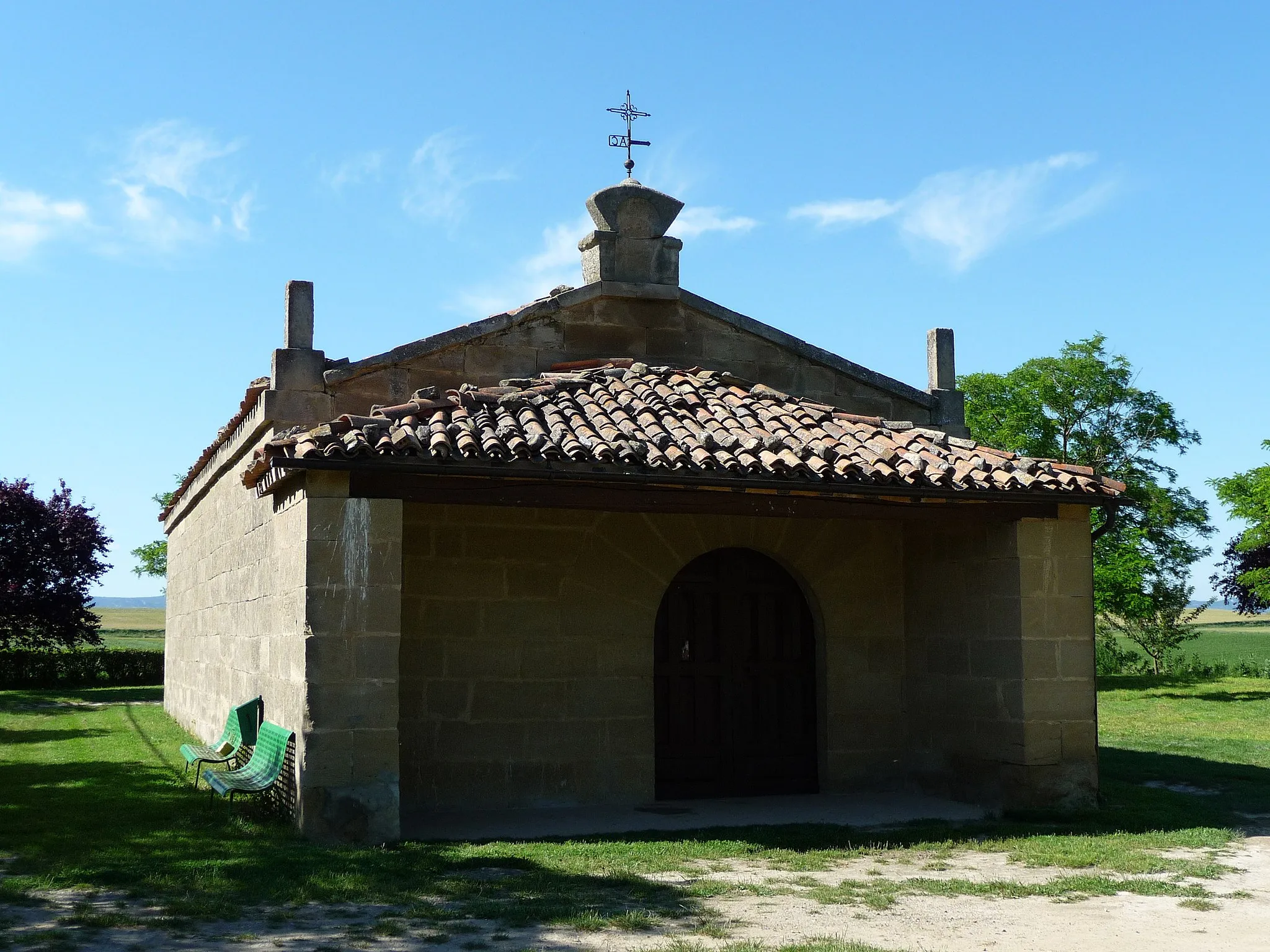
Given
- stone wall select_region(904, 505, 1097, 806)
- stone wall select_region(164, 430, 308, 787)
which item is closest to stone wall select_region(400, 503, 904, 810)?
stone wall select_region(164, 430, 308, 787)

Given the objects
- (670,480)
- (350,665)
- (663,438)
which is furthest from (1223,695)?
(350,665)

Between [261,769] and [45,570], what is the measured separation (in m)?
23.2

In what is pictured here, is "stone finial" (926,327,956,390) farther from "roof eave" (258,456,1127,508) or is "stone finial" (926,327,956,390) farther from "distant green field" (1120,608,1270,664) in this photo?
"distant green field" (1120,608,1270,664)

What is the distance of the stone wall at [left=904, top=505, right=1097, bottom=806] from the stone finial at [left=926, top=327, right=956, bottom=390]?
92.3 inches

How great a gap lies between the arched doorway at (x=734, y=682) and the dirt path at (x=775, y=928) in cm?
387

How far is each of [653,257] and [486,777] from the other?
5.10 metres

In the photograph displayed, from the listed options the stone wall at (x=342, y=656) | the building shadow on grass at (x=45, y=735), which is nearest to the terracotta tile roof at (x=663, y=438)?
the stone wall at (x=342, y=656)

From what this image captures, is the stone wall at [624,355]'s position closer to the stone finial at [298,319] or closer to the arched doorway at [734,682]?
the stone finial at [298,319]

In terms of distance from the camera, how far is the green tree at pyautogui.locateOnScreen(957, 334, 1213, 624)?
89.4 feet

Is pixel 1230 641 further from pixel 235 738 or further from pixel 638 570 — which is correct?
pixel 235 738

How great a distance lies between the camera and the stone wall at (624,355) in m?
10.6

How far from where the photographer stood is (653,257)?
11.9 meters

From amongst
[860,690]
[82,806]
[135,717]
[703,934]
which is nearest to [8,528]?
[135,717]

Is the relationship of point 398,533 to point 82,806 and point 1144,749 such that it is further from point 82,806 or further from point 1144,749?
point 1144,749
